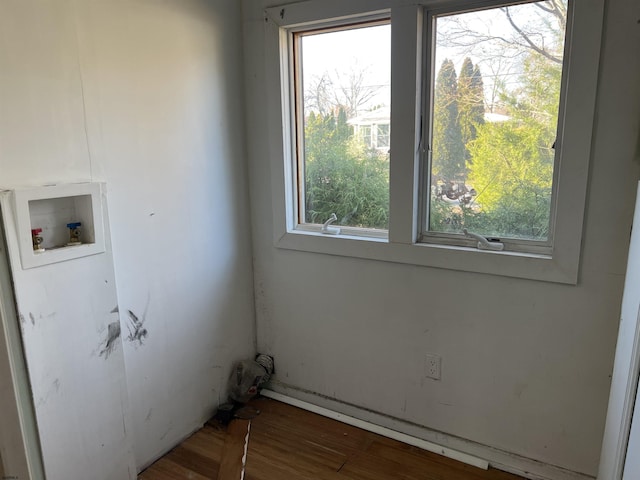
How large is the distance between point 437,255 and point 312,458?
1.02m

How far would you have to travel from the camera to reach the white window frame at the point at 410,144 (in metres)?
1.54

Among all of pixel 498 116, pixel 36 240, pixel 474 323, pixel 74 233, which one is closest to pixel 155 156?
pixel 74 233

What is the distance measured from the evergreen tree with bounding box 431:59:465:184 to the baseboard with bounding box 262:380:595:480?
1.12 metres

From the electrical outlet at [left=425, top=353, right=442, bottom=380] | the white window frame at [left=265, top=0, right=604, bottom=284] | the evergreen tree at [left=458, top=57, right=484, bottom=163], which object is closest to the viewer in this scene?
the white window frame at [left=265, top=0, right=604, bottom=284]

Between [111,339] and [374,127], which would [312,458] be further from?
[374,127]

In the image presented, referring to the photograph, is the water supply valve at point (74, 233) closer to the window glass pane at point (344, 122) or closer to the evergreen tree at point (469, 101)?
the window glass pane at point (344, 122)

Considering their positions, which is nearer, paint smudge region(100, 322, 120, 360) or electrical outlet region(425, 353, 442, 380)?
paint smudge region(100, 322, 120, 360)

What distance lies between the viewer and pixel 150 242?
1848mm

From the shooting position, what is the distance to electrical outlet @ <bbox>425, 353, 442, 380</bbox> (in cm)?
198

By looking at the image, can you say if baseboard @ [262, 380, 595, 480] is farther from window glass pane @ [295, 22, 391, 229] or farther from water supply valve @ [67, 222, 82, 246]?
water supply valve @ [67, 222, 82, 246]

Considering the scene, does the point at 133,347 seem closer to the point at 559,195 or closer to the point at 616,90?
the point at 559,195

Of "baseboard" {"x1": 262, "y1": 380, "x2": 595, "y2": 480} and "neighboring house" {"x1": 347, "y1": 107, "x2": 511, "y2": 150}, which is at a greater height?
"neighboring house" {"x1": 347, "y1": 107, "x2": 511, "y2": 150}

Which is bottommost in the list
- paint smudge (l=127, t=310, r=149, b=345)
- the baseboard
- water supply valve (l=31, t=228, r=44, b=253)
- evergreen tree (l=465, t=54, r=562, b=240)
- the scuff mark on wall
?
the baseboard

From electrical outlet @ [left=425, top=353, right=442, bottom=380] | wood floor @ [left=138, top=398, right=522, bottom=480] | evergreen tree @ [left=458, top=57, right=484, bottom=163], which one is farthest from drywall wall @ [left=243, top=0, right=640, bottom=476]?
evergreen tree @ [left=458, top=57, right=484, bottom=163]
